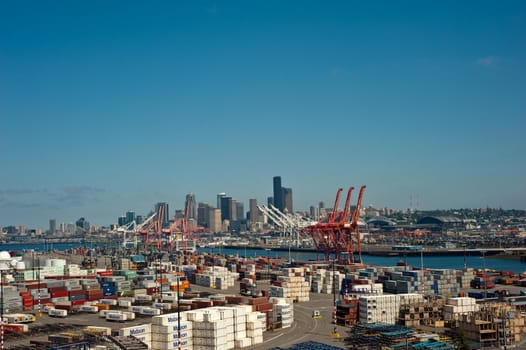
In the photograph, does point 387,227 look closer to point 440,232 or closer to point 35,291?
point 440,232

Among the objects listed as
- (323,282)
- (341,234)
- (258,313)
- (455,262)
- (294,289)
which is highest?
(341,234)

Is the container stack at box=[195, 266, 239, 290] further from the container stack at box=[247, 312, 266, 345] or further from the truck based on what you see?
the container stack at box=[247, 312, 266, 345]

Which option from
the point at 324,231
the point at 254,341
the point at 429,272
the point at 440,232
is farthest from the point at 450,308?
the point at 440,232

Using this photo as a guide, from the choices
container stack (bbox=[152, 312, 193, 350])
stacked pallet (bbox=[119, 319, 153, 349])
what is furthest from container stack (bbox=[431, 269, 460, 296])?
stacked pallet (bbox=[119, 319, 153, 349])

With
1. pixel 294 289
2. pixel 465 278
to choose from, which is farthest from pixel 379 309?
pixel 465 278

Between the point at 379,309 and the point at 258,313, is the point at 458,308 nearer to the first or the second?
the point at 379,309

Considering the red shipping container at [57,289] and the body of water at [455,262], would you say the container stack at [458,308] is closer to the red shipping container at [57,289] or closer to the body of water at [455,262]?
the red shipping container at [57,289]

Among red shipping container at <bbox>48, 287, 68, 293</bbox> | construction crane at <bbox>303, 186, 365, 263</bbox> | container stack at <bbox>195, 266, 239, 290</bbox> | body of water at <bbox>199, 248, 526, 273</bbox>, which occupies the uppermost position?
construction crane at <bbox>303, 186, 365, 263</bbox>
